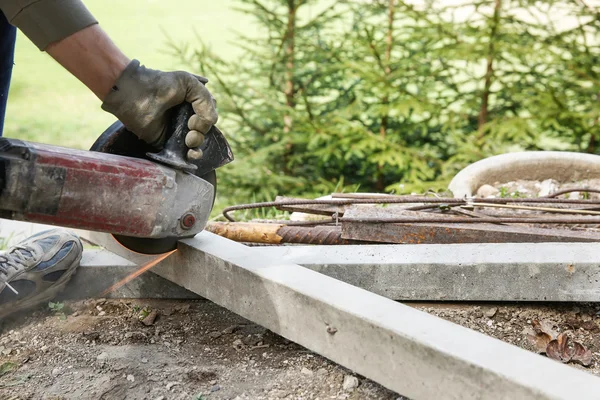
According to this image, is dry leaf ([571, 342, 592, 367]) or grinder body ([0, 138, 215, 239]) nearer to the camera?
grinder body ([0, 138, 215, 239])

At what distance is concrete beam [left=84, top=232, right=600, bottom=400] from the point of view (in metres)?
1.45

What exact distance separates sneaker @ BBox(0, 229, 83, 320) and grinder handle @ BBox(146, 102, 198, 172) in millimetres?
716

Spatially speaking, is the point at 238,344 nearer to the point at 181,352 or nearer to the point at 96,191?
the point at 181,352

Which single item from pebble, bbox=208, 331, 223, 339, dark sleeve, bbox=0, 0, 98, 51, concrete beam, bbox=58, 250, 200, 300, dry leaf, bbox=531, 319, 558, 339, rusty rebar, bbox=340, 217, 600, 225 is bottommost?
pebble, bbox=208, 331, 223, 339

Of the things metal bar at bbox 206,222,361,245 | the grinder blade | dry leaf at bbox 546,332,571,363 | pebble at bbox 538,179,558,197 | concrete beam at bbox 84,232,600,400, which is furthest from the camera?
pebble at bbox 538,179,558,197

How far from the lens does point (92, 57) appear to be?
6.13 ft

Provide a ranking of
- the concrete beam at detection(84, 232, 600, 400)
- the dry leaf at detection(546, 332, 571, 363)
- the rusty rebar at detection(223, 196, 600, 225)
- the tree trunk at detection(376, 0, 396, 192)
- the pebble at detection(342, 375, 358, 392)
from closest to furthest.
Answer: the concrete beam at detection(84, 232, 600, 400), the pebble at detection(342, 375, 358, 392), the dry leaf at detection(546, 332, 571, 363), the rusty rebar at detection(223, 196, 600, 225), the tree trunk at detection(376, 0, 396, 192)

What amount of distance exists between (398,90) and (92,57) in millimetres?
4267

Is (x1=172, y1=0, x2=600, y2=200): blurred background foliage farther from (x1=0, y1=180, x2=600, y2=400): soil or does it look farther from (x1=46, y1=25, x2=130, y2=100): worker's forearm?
(x1=46, y1=25, x2=130, y2=100): worker's forearm

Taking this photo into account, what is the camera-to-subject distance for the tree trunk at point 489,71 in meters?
5.55

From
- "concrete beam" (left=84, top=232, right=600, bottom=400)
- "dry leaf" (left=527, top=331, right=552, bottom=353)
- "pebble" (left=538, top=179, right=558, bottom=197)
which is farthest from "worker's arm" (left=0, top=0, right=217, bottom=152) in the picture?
"pebble" (left=538, top=179, right=558, bottom=197)

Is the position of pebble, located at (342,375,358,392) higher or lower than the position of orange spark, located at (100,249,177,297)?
lower

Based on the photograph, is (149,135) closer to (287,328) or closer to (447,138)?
(287,328)

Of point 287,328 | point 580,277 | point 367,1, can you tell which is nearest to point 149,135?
point 287,328
